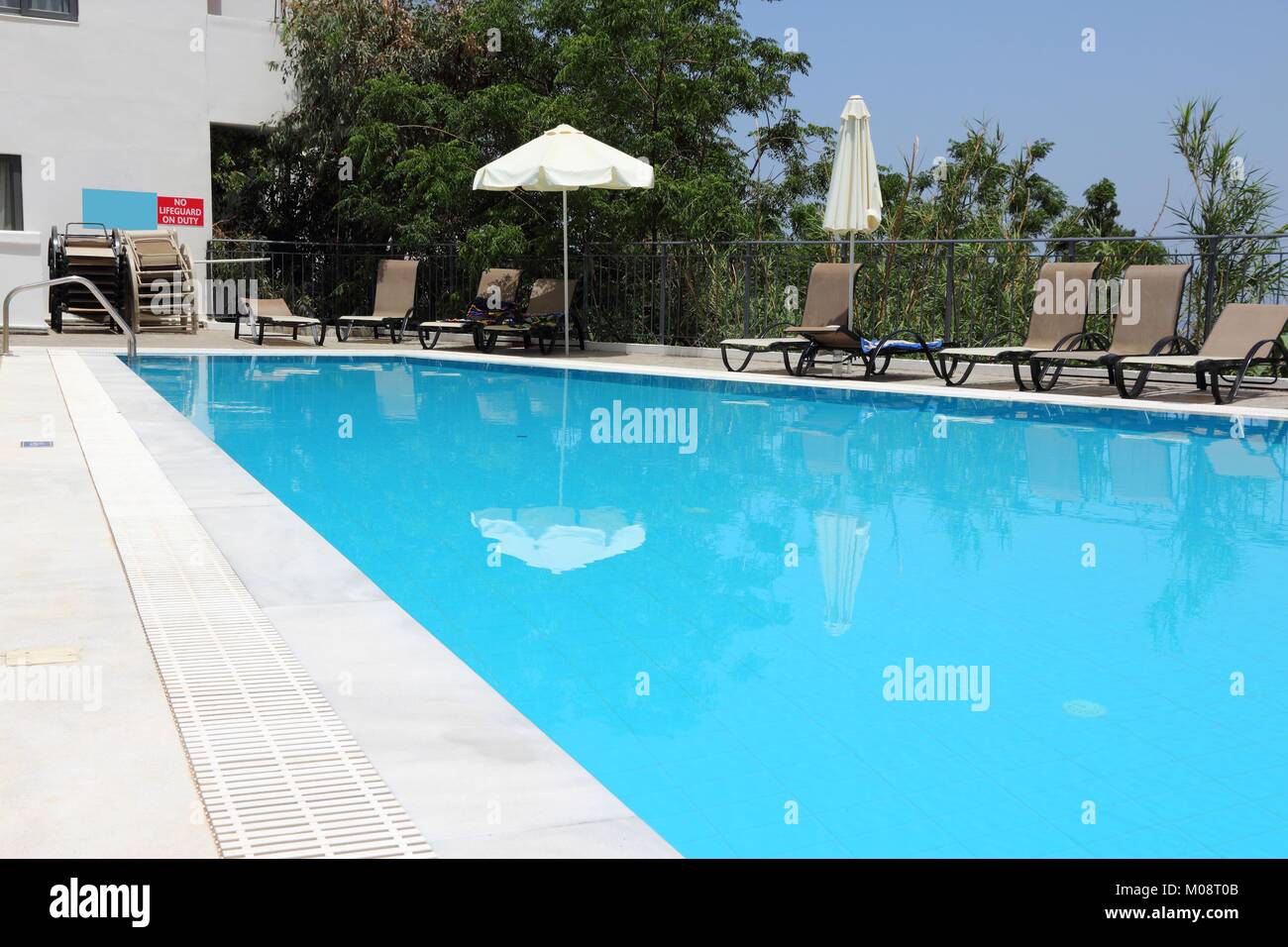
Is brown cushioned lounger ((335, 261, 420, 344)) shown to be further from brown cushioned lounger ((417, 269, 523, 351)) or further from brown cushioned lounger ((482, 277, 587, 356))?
brown cushioned lounger ((482, 277, 587, 356))

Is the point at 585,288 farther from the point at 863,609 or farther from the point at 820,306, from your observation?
the point at 863,609

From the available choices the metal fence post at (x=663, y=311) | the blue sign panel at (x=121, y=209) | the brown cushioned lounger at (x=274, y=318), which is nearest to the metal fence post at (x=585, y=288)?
the metal fence post at (x=663, y=311)

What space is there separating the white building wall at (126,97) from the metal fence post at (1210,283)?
15.3 m

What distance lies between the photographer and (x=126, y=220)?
780 inches

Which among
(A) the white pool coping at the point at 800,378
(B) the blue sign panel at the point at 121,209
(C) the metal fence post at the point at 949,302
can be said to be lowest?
(A) the white pool coping at the point at 800,378

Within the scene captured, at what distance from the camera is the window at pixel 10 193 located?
1920 cm

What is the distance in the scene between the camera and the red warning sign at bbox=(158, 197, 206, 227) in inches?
789

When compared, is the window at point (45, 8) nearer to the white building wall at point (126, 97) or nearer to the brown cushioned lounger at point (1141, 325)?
the white building wall at point (126, 97)

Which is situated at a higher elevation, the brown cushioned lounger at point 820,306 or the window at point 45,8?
the window at point 45,8

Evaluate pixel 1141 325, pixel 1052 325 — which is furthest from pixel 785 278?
pixel 1141 325

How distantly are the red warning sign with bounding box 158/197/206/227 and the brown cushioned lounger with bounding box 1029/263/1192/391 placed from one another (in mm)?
14402

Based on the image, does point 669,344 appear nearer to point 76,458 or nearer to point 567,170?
point 567,170
